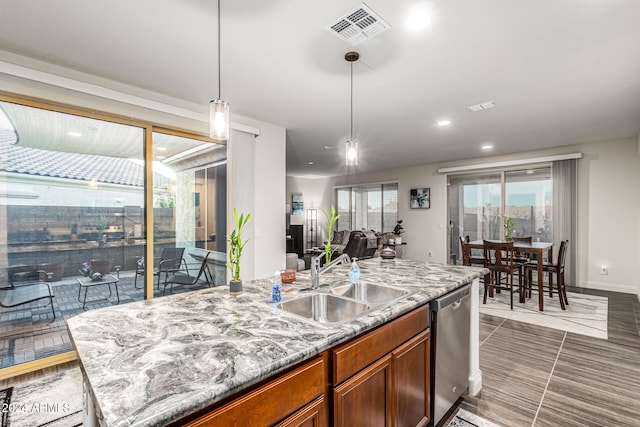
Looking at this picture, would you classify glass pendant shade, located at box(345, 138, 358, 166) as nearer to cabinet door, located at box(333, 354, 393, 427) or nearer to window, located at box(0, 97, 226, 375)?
cabinet door, located at box(333, 354, 393, 427)

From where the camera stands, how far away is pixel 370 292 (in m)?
2.07

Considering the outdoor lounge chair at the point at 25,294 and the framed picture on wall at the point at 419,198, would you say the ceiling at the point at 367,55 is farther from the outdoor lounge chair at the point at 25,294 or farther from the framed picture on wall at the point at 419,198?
the framed picture on wall at the point at 419,198

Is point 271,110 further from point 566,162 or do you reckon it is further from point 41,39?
point 566,162

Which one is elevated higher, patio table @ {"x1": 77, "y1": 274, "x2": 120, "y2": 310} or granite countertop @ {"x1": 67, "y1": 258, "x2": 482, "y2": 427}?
granite countertop @ {"x1": 67, "y1": 258, "x2": 482, "y2": 427}

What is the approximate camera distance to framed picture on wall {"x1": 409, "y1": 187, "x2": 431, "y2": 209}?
7.55 m

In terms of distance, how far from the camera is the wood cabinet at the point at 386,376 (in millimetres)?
1232

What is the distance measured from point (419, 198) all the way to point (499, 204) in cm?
182

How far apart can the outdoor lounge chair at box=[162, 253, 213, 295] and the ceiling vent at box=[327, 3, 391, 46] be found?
2.96 metres

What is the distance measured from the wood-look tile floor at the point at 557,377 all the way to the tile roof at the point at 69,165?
3.73 meters

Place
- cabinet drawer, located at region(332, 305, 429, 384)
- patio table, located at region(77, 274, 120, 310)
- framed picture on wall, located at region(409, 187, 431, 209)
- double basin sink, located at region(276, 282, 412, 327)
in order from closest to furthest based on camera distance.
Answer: cabinet drawer, located at region(332, 305, 429, 384), double basin sink, located at region(276, 282, 412, 327), patio table, located at region(77, 274, 120, 310), framed picture on wall, located at region(409, 187, 431, 209)

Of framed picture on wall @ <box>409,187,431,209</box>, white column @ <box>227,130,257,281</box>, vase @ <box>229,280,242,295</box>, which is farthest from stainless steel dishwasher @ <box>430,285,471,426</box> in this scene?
framed picture on wall @ <box>409,187,431,209</box>

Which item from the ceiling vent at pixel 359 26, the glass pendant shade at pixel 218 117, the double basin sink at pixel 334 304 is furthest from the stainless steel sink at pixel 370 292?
the ceiling vent at pixel 359 26

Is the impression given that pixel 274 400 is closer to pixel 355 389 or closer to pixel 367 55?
pixel 355 389

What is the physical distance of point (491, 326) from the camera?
360 cm
